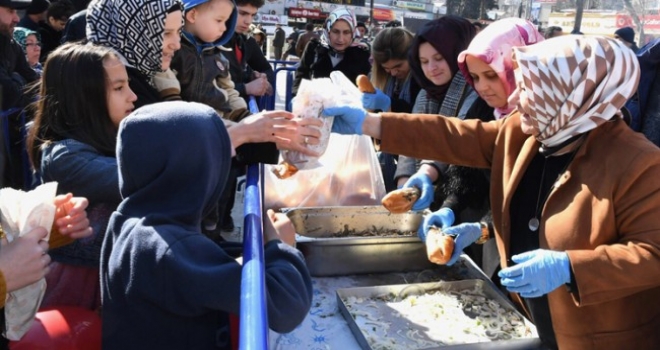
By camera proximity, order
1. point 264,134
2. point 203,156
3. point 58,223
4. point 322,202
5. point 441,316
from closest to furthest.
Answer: point 203,156 → point 58,223 → point 264,134 → point 441,316 → point 322,202

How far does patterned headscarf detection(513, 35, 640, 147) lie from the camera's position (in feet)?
5.41

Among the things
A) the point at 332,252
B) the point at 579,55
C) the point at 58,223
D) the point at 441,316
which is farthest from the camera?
the point at 332,252

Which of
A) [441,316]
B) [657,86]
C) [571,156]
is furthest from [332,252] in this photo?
[657,86]

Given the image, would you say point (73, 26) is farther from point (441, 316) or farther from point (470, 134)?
point (441, 316)

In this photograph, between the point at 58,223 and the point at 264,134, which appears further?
the point at 264,134

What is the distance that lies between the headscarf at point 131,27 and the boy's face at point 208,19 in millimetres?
574

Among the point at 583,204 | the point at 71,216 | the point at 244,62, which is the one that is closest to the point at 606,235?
the point at 583,204

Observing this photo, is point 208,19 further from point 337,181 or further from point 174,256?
point 174,256

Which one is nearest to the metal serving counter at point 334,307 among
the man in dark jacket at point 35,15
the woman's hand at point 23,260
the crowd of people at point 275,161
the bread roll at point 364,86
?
the crowd of people at point 275,161

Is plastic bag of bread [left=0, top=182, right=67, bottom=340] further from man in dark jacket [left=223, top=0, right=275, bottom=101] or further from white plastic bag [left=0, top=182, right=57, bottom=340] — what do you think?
man in dark jacket [left=223, top=0, right=275, bottom=101]

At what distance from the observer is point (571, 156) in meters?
1.76

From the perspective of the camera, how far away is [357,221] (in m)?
2.79

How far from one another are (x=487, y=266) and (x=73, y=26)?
2617mm

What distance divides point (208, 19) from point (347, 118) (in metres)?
1.08
